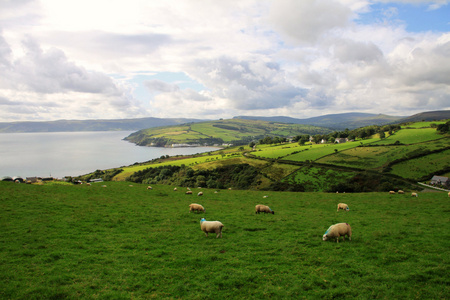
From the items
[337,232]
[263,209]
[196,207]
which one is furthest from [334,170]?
[337,232]

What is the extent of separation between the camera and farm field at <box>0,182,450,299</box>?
839 cm

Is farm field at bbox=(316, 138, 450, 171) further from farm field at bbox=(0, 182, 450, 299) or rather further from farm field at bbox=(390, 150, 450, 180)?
farm field at bbox=(0, 182, 450, 299)

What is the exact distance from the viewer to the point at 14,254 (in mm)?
10586

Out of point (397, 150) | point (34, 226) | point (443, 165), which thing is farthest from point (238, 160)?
point (34, 226)

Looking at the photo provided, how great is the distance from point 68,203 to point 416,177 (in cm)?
7198

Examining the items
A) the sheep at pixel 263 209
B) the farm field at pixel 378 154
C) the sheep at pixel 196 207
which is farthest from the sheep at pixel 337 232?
the farm field at pixel 378 154

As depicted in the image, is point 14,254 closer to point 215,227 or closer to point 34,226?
point 34,226

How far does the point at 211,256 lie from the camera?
1090 cm

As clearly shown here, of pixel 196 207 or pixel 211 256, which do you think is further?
pixel 196 207

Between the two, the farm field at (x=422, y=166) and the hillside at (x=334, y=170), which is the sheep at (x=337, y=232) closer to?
the hillside at (x=334, y=170)

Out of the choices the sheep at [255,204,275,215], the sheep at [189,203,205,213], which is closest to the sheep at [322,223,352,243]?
the sheep at [255,204,275,215]

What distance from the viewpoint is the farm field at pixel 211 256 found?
8391mm

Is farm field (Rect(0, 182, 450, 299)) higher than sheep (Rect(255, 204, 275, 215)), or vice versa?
farm field (Rect(0, 182, 450, 299))

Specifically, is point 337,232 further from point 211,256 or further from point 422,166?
point 422,166
